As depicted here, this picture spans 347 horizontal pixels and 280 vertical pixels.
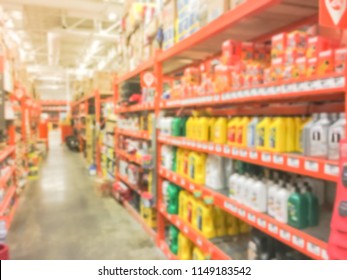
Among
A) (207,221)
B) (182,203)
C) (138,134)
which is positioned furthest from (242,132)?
(138,134)

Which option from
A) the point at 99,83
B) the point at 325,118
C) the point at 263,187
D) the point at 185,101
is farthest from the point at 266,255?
the point at 99,83

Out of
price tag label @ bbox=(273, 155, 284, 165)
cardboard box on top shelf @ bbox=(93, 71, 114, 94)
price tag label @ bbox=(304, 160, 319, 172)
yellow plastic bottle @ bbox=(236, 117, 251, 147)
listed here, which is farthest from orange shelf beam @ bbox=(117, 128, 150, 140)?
cardboard box on top shelf @ bbox=(93, 71, 114, 94)

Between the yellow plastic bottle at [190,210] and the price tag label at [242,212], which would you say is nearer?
the price tag label at [242,212]

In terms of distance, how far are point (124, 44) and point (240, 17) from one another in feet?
12.2

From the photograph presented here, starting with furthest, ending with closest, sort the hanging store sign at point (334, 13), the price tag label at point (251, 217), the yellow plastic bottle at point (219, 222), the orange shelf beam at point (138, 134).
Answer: the orange shelf beam at point (138, 134) → the yellow plastic bottle at point (219, 222) → the price tag label at point (251, 217) → the hanging store sign at point (334, 13)

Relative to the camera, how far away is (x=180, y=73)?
4.56 m

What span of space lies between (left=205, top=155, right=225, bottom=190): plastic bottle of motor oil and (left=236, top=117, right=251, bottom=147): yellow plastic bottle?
19.1 inches

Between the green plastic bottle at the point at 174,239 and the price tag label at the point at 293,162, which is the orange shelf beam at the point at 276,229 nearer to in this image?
the price tag label at the point at 293,162

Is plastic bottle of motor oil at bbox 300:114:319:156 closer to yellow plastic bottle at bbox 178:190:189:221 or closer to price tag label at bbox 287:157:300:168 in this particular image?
price tag label at bbox 287:157:300:168

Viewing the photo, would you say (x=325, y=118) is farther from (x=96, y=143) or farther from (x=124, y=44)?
(x=96, y=143)

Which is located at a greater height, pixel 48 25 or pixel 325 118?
pixel 48 25

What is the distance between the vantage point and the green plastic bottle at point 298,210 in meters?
1.61

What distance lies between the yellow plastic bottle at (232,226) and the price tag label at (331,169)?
1.44 m

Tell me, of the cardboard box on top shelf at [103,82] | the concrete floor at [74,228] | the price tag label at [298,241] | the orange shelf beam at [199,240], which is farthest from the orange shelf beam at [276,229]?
the cardboard box on top shelf at [103,82]
